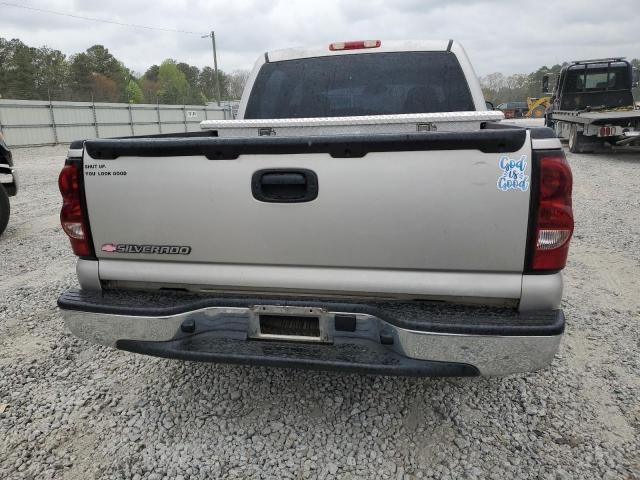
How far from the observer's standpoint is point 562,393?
8.99ft

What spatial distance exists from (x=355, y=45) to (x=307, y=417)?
9.75 ft

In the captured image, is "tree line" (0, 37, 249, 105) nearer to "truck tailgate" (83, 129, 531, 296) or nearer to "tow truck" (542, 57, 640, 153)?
"tow truck" (542, 57, 640, 153)

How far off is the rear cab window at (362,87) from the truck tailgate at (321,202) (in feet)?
6.23

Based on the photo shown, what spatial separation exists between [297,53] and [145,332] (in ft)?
9.35

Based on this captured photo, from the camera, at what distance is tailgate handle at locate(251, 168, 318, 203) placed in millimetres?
2084

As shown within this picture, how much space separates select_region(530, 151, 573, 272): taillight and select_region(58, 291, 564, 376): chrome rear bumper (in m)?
0.24

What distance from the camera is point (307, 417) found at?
2582mm

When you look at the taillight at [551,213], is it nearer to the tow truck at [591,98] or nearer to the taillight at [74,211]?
the taillight at [74,211]

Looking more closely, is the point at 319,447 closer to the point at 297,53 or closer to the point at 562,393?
the point at 562,393

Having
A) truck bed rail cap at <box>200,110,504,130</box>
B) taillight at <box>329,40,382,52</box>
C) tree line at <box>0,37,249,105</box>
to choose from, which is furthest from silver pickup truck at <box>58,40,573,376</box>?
tree line at <box>0,37,249,105</box>

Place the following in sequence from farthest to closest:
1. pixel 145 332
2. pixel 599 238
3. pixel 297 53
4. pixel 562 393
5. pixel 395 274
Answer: pixel 599 238 → pixel 297 53 → pixel 562 393 → pixel 145 332 → pixel 395 274

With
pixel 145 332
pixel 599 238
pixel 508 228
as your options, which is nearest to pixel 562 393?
pixel 508 228

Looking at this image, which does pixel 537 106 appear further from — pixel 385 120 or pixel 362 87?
pixel 385 120

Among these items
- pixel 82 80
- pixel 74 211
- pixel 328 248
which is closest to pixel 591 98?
pixel 328 248
